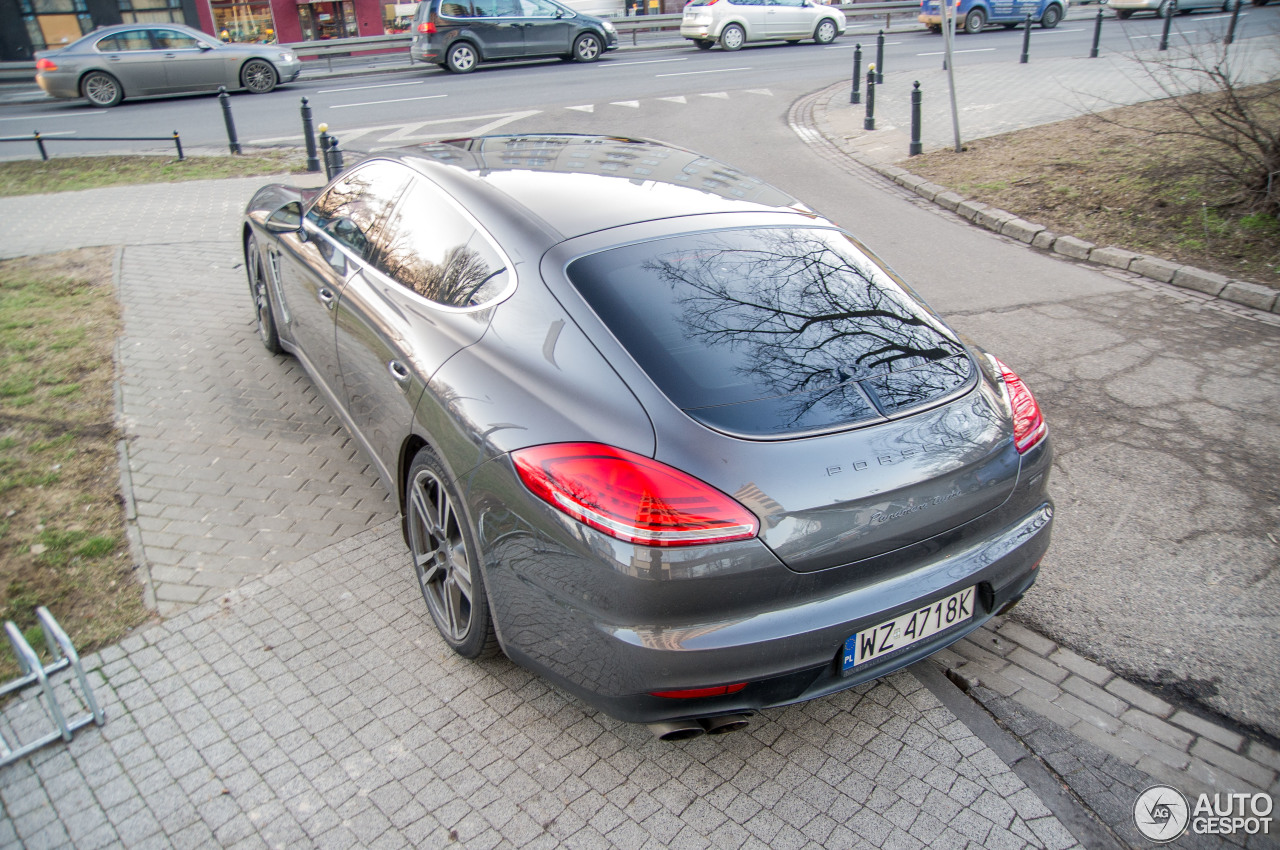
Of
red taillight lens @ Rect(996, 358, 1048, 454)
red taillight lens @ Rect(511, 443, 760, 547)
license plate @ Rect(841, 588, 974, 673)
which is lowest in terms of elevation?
license plate @ Rect(841, 588, 974, 673)

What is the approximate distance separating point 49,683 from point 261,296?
3605 mm

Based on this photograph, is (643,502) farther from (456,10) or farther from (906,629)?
(456,10)

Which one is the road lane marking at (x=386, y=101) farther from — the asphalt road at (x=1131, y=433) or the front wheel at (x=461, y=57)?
the asphalt road at (x=1131, y=433)

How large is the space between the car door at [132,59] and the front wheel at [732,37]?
13.5 m

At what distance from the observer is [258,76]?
64.4 feet

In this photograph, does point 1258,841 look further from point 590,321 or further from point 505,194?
point 505,194

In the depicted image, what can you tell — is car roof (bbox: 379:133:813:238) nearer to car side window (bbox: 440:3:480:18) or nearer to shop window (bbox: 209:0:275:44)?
car side window (bbox: 440:3:480:18)

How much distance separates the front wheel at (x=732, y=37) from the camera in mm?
23641

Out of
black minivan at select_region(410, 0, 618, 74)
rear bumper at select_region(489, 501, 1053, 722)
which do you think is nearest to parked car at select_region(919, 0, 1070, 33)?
black minivan at select_region(410, 0, 618, 74)

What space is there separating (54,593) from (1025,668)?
12.7 ft

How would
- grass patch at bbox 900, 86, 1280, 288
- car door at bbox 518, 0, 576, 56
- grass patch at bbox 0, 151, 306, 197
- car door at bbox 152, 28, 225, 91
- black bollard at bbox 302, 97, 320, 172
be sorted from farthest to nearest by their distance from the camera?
car door at bbox 518, 0, 576, 56
car door at bbox 152, 28, 225, 91
grass patch at bbox 0, 151, 306, 197
black bollard at bbox 302, 97, 320, 172
grass patch at bbox 900, 86, 1280, 288

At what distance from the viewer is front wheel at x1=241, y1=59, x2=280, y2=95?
64.0 feet

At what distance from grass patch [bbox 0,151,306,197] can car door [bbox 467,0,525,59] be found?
950 centimetres

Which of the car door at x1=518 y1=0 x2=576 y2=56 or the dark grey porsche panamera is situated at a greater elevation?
the car door at x1=518 y1=0 x2=576 y2=56
